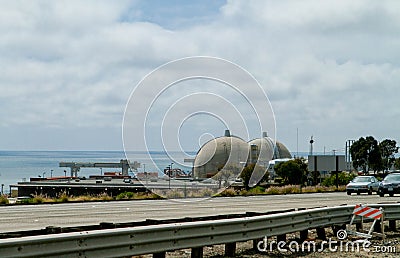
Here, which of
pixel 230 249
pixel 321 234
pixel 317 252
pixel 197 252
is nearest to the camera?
pixel 197 252

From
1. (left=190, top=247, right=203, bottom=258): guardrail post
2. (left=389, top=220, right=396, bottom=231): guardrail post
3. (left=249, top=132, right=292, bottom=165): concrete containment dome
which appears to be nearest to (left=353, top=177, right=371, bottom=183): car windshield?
(left=249, top=132, right=292, bottom=165): concrete containment dome

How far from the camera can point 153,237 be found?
34.0ft

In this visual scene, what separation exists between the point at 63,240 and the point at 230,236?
3779 mm

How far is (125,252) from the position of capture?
9.82m

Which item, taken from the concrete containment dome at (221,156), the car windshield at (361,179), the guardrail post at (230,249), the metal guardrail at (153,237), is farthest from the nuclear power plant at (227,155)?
the guardrail post at (230,249)

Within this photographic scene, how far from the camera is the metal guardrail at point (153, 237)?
28.6 feet

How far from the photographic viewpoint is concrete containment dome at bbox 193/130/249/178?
6838cm

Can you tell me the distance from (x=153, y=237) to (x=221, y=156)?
227 feet

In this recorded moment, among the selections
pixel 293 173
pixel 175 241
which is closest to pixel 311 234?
pixel 175 241

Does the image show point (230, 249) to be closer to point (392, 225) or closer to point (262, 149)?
point (392, 225)

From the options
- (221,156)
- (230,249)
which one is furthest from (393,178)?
(221,156)

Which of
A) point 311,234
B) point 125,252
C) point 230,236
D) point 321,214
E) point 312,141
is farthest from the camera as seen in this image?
point 312,141

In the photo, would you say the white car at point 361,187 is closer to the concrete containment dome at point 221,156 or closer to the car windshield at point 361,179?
the car windshield at point 361,179

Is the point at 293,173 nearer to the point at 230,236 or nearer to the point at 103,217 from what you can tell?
the point at 103,217
